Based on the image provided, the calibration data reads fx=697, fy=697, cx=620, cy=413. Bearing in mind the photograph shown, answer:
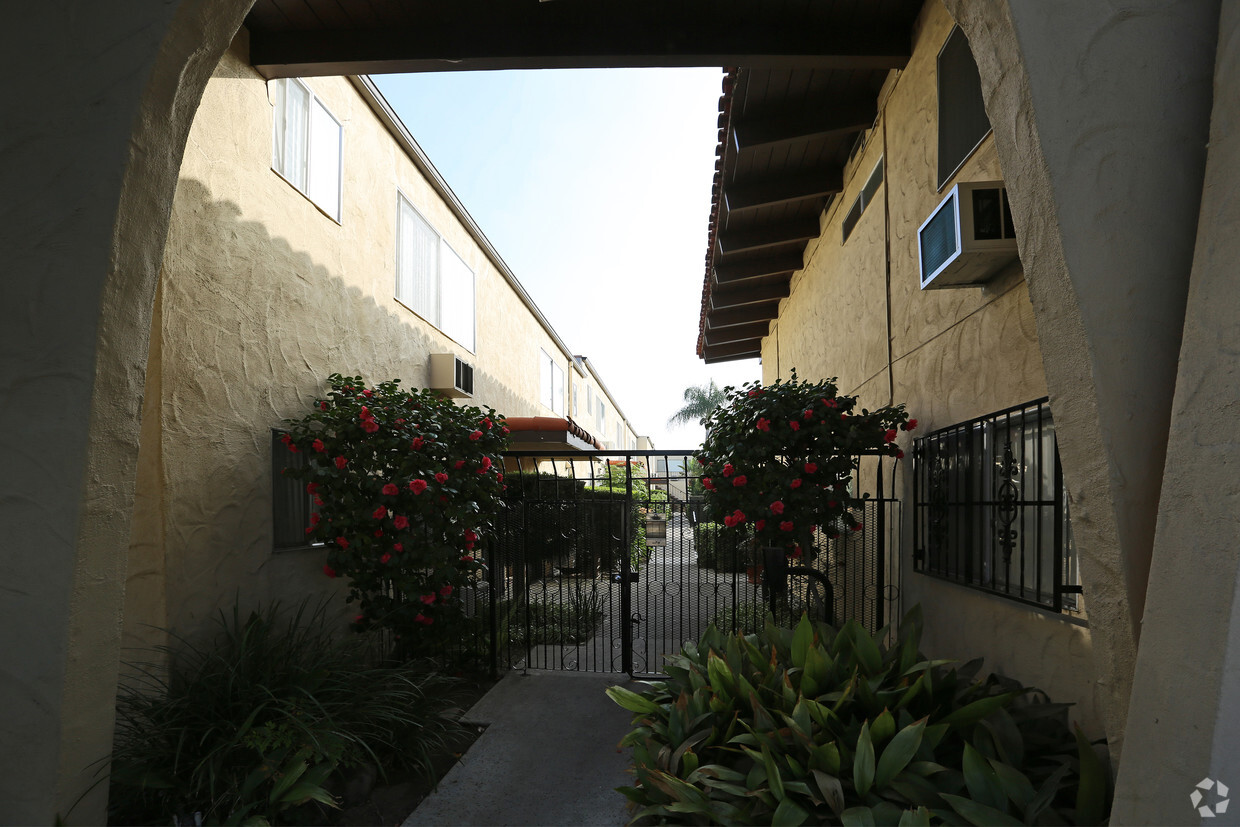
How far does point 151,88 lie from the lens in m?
2.32

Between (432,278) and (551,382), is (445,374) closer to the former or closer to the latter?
(432,278)

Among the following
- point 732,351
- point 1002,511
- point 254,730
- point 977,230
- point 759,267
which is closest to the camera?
point 254,730

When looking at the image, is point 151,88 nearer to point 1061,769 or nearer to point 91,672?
point 91,672

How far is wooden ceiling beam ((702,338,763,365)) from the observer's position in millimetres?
14188

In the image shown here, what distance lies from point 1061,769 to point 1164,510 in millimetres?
1111

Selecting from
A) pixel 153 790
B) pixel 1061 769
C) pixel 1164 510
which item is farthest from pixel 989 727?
pixel 153 790

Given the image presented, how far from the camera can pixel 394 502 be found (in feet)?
16.6

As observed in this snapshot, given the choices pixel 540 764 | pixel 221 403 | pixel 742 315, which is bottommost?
pixel 540 764

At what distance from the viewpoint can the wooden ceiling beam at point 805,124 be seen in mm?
5676

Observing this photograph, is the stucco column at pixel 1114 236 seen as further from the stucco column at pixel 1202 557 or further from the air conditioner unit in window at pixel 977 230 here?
the air conditioner unit in window at pixel 977 230

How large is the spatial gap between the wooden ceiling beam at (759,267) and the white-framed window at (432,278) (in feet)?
11.5
